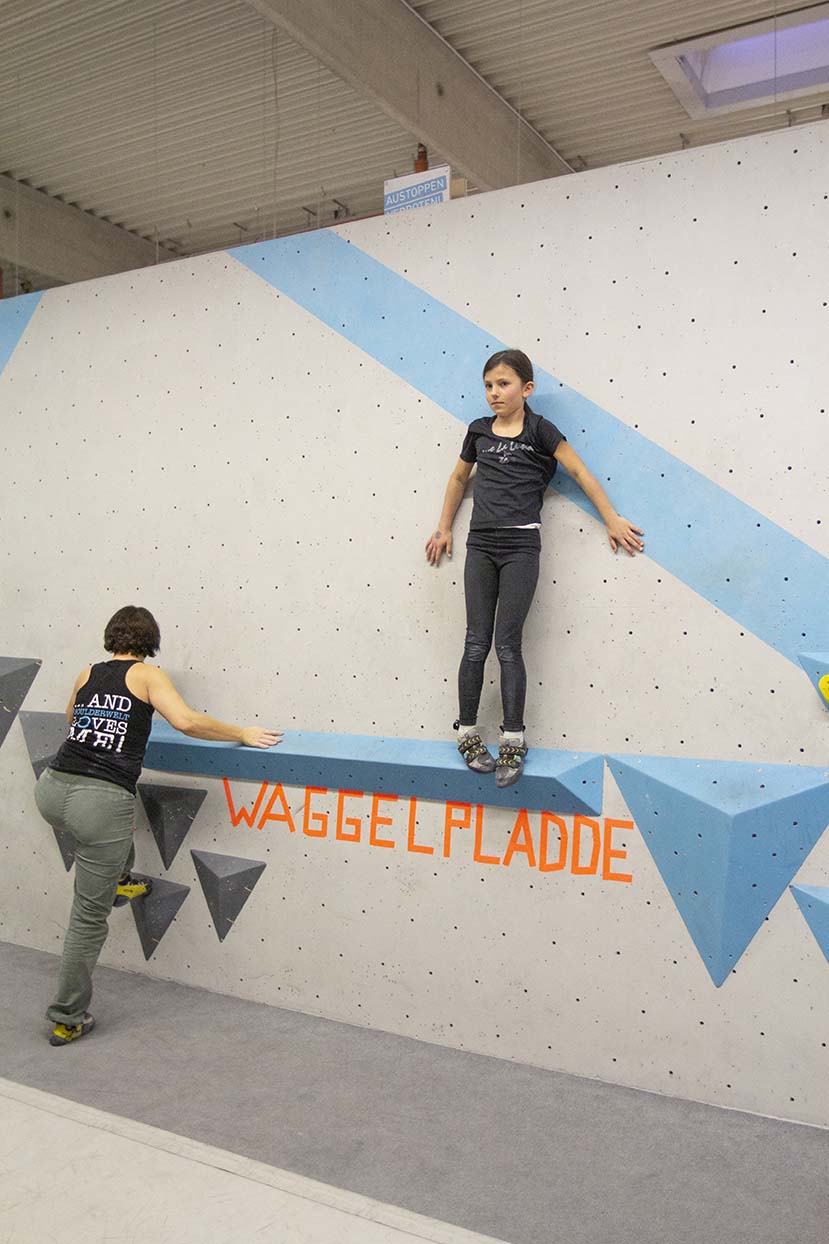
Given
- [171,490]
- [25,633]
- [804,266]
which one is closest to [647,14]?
[804,266]

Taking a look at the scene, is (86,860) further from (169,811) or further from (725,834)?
(725,834)

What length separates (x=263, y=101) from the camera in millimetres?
4969

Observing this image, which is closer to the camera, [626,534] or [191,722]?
[626,534]

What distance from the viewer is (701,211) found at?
282 cm

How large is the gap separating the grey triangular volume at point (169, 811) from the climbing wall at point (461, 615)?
18 millimetres

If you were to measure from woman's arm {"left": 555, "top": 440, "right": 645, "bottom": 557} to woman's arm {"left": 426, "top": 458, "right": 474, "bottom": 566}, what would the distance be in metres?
0.30

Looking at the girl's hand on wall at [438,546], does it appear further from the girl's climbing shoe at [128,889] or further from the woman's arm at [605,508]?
the girl's climbing shoe at [128,889]

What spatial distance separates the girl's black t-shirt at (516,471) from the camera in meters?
2.92

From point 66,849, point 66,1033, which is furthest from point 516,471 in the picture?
point 66,849

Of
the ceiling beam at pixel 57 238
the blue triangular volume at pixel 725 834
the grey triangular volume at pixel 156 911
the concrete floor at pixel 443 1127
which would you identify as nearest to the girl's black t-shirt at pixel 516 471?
the blue triangular volume at pixel 725 834

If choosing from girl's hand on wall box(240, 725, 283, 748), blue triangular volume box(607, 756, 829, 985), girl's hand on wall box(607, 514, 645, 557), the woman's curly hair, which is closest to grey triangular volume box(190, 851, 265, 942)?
girl's hand on wall box(240, 725, 283, 748)

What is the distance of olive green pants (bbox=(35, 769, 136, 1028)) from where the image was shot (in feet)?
10.3

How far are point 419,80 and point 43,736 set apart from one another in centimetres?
300

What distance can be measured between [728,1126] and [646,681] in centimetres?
113
